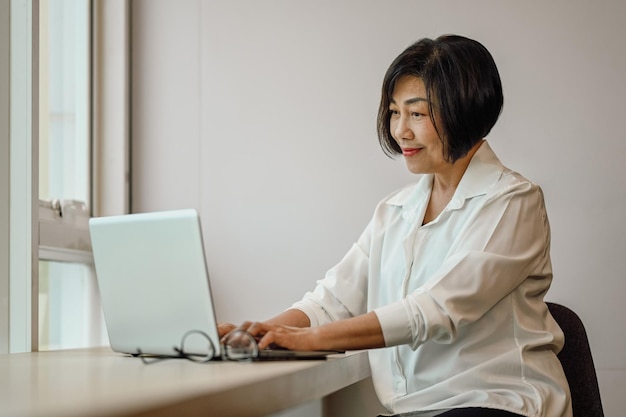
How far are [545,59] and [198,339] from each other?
5.49 ft

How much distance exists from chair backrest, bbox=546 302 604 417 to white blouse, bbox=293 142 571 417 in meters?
0.10

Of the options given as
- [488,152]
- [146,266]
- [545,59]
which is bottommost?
[146,266]

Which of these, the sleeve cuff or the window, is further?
the window

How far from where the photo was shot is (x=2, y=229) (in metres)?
→ 2.35

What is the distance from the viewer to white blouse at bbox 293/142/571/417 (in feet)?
6.07

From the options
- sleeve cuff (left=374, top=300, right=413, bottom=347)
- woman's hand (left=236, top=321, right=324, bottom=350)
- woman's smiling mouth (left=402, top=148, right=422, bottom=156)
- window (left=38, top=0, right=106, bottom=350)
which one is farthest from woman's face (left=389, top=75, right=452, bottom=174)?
window (left=38, top=0, right=106, bottom=350)

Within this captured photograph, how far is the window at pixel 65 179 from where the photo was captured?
9.21 ft

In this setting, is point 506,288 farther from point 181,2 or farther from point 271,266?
point 181,2

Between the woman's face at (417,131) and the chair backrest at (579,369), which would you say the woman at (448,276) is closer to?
the woman's face at (417,131)

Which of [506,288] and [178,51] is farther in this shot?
[178,51]

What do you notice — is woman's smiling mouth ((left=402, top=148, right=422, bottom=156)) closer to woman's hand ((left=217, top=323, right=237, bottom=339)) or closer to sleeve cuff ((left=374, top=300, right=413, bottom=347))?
sleeve cuff ((left=374, top=300, right=413, bottom=347))

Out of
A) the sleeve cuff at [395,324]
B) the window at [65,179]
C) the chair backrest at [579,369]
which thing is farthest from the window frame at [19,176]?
the chair backrest at [579,369]

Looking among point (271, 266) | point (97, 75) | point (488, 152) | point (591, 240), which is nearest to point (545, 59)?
point (591, 240)

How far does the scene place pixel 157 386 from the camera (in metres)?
1.18
